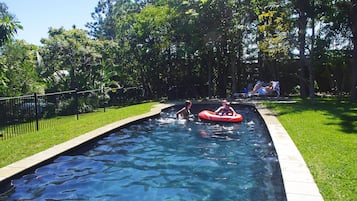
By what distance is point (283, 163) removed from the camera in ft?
17.4

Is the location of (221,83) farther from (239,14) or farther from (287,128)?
(287,128)

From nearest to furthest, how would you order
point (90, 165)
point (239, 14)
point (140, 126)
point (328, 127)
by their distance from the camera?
point (90, 165)
point (328, 127)
point (140, 126)
point (239, 14)

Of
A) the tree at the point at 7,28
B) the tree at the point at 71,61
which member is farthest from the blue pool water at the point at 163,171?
the tree at the point at 71,61

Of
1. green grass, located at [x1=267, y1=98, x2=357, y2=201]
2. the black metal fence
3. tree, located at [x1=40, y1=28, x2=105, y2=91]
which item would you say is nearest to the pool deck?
green grass, located at [x1=267, y1=98, x2=357, y2=201]

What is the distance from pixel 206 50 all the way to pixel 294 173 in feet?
49.6

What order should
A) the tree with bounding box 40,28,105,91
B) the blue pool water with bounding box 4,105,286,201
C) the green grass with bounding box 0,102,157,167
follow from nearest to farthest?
the blue pool water with bounding box 4,105,286,201
the green grass with bounding box 0,102,157,167
the tree with bounding box 40,28,105,91

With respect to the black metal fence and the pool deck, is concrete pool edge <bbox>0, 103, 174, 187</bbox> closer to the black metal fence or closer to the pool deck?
the pool deck

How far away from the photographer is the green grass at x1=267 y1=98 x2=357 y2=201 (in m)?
4.27

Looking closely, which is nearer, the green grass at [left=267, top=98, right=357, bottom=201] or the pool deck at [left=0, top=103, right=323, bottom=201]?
the pool deck at [left=0, top=103, right=323, bottom=201]

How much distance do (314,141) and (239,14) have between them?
13401mm

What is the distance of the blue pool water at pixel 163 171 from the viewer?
514 centimetres

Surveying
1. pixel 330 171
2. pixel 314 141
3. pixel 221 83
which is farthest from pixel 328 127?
pixel 221 83

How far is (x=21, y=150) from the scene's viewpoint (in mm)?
6738

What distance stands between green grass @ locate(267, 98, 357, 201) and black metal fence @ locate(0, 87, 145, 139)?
24.3 feet
